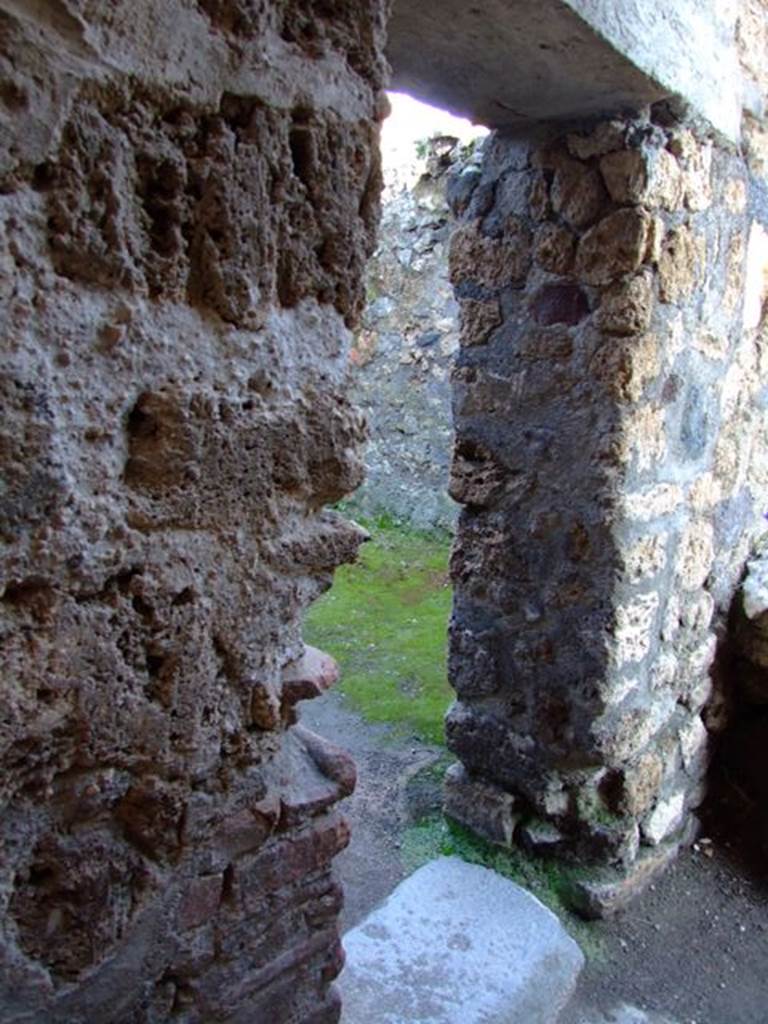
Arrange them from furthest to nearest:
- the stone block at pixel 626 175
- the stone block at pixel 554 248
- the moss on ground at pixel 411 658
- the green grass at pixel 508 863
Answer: the moss on ground at pixel 411 658
the green grass at pixel 508 863
the stone block at pixel 554 248
the stone block at pixel 626 175

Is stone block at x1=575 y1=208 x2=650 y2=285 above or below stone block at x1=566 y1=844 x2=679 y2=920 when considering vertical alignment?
above

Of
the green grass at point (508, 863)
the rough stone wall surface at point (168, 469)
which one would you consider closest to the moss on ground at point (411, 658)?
the green grass at point (508, 863)

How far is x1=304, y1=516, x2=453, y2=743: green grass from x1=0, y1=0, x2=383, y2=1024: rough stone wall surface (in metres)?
2.09

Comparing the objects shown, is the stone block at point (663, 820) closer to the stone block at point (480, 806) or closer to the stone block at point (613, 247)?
the stone block at point (480, 806)

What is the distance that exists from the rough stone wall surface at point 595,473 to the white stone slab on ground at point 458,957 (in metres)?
0.23

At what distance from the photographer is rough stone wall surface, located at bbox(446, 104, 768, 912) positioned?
1953 millimetres

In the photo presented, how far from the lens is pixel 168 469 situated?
0.91 m

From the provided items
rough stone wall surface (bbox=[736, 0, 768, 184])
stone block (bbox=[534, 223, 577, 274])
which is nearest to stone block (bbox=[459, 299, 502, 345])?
stone block (bbox=[534, 223, 577, 274])

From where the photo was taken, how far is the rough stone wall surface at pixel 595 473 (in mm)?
1953

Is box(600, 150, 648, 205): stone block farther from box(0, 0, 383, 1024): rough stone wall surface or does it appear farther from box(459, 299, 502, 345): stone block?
box(0, 0, 383, 1024): rough stone wall surface

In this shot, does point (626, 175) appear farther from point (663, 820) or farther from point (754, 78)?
point (663, 820)

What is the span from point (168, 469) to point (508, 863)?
5.82 feet

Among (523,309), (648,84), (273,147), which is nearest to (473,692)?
(523,309)

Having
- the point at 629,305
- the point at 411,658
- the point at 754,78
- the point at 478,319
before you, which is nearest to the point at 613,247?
the point at 629,305
